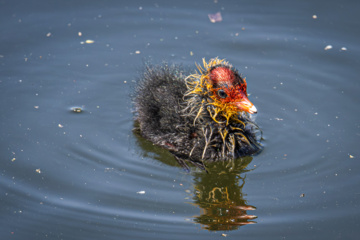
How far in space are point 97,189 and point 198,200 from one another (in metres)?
0.89

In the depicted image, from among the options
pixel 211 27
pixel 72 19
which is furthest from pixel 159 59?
pixel 72 19

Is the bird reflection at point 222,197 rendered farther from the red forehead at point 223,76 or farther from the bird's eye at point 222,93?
the red forehead at point 223,76

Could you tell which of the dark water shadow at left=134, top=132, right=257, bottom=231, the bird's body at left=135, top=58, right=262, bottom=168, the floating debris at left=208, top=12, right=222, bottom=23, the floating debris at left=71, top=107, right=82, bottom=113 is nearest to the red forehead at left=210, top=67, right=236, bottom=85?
the bird's body at left=135, top=58, right=262, bottom=168

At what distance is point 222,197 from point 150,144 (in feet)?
3.24

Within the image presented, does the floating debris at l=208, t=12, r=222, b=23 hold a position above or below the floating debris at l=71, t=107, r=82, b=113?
above

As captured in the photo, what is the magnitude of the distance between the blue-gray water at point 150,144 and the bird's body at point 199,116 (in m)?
0.16

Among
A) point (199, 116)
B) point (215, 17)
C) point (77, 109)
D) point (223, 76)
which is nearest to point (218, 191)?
point (199, 116)

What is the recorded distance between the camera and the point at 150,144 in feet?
19.6

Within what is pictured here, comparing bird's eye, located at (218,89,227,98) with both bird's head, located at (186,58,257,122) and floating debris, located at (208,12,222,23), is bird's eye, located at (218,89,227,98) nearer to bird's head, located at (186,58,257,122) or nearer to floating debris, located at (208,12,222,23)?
bird's head, located at (186,58,257,122)

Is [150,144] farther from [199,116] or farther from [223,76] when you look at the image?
[223,76]

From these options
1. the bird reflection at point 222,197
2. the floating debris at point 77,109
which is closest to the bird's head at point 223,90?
the bird reflection at point 222,197

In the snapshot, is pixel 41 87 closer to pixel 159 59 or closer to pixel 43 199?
pixel 159 59

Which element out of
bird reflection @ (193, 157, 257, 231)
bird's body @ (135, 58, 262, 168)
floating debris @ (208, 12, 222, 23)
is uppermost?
floating debris @ (208, 12, 222, 23)

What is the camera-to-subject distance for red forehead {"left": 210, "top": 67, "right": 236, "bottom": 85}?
17.8ft
